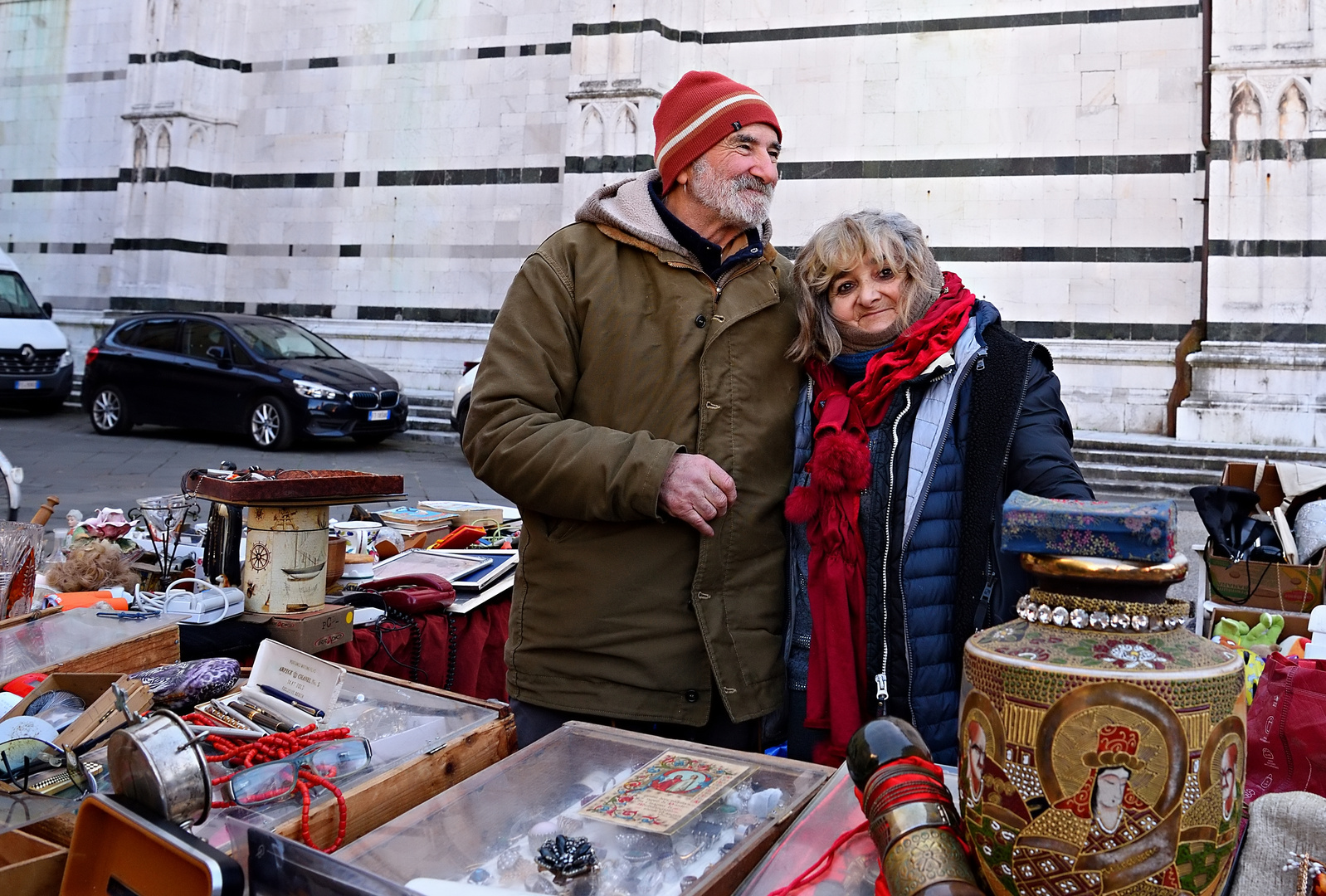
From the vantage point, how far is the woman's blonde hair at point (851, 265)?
7.29 feet

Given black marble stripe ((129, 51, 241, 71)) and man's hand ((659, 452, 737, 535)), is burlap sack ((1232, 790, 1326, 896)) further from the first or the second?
black marble stripe ((129, 51, 241, 71))

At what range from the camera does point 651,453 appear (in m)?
2.04

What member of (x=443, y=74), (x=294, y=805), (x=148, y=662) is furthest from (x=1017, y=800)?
(x=443, y=74)

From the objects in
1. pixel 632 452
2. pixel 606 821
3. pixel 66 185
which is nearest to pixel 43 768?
pixel 606 821

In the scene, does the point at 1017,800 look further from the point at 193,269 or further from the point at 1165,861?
the point at 193,269

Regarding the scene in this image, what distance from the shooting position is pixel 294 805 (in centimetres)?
151

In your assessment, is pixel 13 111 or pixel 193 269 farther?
pixel 13 111

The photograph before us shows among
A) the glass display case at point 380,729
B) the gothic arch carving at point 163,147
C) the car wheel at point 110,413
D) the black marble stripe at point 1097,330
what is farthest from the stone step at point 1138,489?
the gothic arch carving at point 163,147

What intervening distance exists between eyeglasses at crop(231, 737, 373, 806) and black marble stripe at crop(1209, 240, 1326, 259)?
34.1 ft

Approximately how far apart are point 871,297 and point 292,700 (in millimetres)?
1356

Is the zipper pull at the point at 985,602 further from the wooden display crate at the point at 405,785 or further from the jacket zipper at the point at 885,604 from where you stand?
the wooden display crate at the point at 405,785

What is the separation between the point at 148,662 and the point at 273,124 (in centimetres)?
1361

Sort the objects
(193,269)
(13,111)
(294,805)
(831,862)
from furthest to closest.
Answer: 1. (13,111)
2. (193,269)
3. (294,805)
4. (831,862)

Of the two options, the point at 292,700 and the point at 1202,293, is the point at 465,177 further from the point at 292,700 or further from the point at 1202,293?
the point at 292,700
